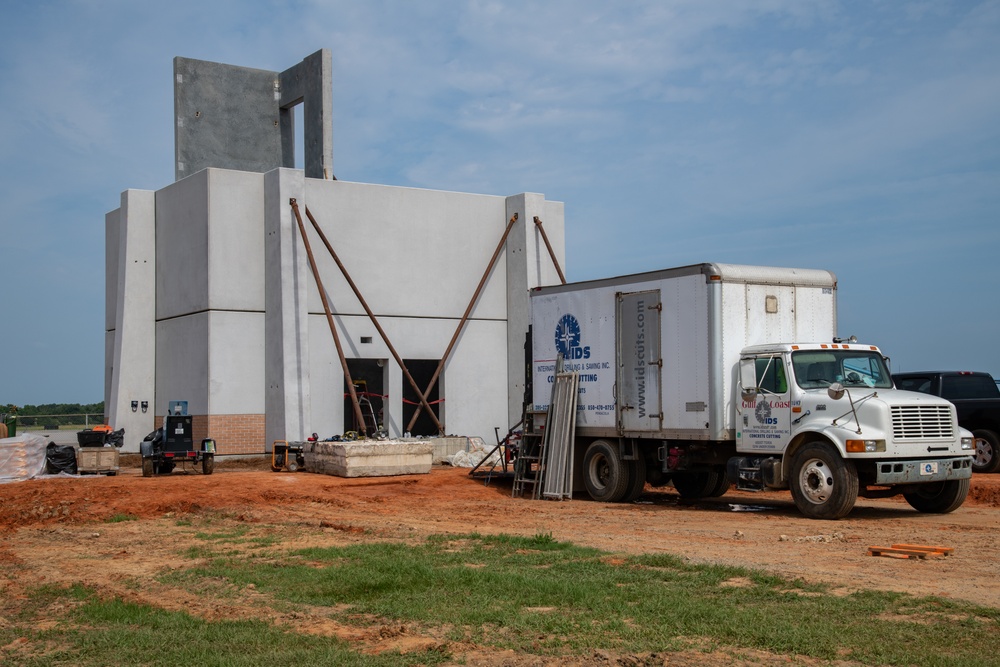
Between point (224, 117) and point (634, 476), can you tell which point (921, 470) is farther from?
point (224, 117)

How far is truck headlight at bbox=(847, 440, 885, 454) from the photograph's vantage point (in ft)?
48.2

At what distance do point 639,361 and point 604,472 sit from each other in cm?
239

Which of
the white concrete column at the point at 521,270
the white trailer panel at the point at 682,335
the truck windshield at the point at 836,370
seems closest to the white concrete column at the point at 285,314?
the white concrete column at the point at 521,270

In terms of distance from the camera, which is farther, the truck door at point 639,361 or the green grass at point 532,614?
the truck door at point 639,361

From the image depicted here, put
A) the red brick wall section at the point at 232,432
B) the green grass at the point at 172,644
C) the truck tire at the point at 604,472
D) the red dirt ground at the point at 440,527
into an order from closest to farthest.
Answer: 1. the green grass at the point at 172,644
2. the red dirt ground at the point at 440,527
3. the truck tire at the point at 604,472
4. the red brick wall section at the point at 232,432

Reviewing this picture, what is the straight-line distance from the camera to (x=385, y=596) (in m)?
9.38

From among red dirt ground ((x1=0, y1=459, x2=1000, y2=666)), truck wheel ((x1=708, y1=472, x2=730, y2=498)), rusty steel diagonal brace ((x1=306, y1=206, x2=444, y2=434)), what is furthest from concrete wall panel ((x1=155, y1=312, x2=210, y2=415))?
truck wheel ((x1=708, y1=472, x2=730, y2=498))

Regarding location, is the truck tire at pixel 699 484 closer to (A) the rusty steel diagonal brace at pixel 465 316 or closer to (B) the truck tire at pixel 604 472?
(B) the truck tire at pixel 604 472

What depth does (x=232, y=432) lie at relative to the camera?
28.5 meters

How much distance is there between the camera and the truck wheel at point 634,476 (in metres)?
18.7

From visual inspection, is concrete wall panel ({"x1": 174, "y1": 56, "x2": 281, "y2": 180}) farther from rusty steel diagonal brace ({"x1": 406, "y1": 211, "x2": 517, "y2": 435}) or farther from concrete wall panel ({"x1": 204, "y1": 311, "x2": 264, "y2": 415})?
rusty steel diagonal brace ({"x1": 406, "y1": 211, "x2": 517, "y2": 435})

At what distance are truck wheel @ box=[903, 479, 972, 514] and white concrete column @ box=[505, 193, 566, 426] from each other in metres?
16.8

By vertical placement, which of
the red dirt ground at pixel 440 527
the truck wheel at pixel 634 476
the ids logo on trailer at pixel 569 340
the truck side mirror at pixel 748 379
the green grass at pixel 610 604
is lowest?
the red dirt ground at pixel 440 527

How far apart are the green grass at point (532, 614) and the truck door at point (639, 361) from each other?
6638mm
